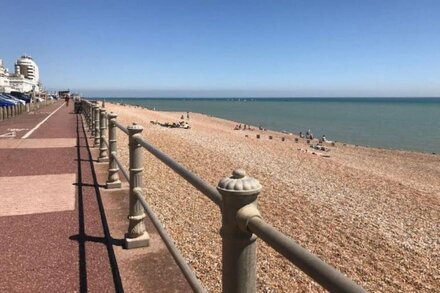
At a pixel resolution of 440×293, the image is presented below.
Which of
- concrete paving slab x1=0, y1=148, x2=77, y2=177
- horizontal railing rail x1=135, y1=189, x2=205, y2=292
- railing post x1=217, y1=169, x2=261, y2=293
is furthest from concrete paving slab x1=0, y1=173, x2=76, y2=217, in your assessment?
railing post x1=217, y1=169, x2=261, y2=293

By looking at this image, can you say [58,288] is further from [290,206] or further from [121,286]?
[290,206]

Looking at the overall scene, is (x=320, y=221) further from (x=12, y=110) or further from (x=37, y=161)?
(x=12, y=110)

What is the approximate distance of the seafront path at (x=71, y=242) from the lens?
136 inches

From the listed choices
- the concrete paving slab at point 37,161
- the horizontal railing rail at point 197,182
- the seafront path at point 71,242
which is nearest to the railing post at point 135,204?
the seafront path at point 71,242

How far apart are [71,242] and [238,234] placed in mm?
3309

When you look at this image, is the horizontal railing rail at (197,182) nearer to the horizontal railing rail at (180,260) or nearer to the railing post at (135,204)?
the horizontal railing rail at (180,260)

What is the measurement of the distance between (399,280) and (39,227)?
6330mm

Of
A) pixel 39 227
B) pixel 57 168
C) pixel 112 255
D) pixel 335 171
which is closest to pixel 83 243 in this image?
pixel 112 255

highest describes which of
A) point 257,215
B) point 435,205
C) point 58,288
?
point 257,215

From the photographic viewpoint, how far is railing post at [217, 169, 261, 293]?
158cm

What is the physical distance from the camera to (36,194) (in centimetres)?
631

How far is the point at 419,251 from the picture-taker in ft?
29.2

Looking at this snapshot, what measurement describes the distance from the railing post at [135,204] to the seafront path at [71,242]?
11 centimetres

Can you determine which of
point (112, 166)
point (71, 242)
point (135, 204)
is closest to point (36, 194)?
point (112, 166)
